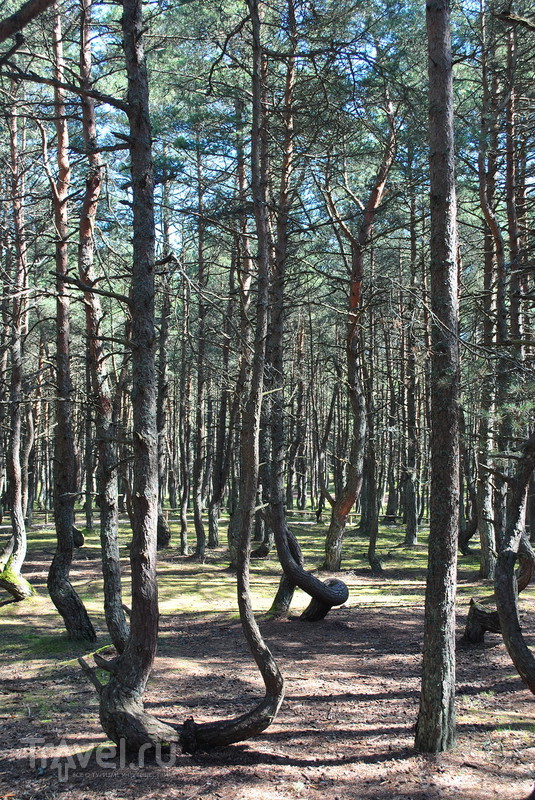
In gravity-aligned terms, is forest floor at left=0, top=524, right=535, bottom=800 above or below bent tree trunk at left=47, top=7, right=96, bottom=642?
below

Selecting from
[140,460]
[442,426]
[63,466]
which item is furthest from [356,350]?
[140,460]

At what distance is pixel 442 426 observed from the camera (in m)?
Result: 5.30

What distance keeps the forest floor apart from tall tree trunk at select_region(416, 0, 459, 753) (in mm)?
561

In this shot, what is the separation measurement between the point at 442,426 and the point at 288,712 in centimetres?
362

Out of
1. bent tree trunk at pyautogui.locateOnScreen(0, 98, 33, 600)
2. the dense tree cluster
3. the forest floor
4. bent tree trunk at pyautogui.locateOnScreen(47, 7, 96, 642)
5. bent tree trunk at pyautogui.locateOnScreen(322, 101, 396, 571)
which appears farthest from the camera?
bent tree trunk at pyautogui.locateOnScreen(322, 101, 396, 571)

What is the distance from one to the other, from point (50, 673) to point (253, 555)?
11739 millimetres

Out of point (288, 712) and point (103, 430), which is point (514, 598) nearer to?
point (288, 712)

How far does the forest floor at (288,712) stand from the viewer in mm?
4875

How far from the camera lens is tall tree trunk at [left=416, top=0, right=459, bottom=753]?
5.18 meters

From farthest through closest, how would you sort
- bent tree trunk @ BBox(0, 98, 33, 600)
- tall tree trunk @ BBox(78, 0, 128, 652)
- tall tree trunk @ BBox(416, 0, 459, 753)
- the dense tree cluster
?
1. bent tree trunk @ BBox(0, 98, 33, 600)
2. tall tree trunk @ BBox(78, 0, 128, 652)
3. the dense tree cluster
4. tall tree trunk @ BBox(416, 0, 459, 753)

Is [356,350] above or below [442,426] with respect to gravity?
above

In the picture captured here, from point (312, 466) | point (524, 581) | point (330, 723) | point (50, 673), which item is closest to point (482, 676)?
point (524, 581)

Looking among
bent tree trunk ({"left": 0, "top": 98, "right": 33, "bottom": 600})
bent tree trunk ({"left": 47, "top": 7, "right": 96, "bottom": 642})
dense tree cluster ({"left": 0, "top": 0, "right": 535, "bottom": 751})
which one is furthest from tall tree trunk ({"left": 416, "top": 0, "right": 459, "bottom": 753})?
bent tree trunk ({"left": 0, "top": 98, "right": 33, "bottom": 600})

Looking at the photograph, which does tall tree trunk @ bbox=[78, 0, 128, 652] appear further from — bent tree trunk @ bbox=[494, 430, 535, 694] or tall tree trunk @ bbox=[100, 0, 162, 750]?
bent tree trunk @ bbox=[494, 430, 535, 694]
